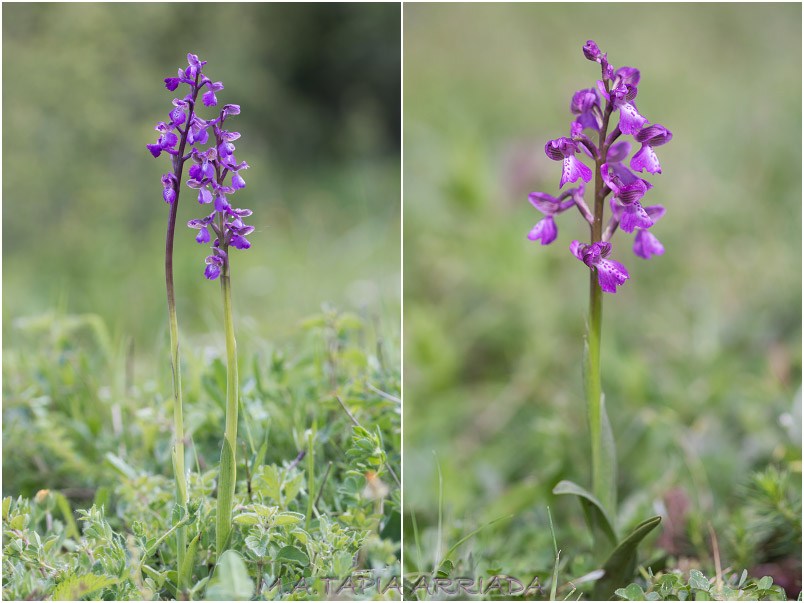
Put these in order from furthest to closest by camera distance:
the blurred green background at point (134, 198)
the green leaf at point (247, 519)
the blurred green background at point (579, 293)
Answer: the blurred green background at point (134, 198) < the blurred green background at point (579, 293) < the green leaf at point (247, 519)

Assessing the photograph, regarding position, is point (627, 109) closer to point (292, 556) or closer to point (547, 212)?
point (547, 212)

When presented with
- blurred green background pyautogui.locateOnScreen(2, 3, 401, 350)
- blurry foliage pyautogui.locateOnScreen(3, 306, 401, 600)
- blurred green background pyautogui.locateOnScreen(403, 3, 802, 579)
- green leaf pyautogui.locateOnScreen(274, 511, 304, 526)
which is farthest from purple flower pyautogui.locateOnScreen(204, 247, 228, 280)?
blurred green background pyautogui.locateOnScreen(2, 3, 401, 350)

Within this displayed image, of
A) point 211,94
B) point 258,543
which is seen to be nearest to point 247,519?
point 258,543

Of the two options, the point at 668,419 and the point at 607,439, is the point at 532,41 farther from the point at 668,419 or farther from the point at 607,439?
the point at 607,439

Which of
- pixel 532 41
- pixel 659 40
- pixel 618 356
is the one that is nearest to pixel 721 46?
pixel 659 40

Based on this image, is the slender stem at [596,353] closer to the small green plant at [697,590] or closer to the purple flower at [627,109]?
the purple flower at [627,109]

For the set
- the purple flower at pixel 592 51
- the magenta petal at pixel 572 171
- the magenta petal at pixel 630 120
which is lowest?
the magenta petal at pixel 572 171

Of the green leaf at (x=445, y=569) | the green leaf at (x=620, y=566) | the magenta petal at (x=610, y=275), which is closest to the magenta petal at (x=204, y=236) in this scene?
the magenta petal at (x=610, y=275)

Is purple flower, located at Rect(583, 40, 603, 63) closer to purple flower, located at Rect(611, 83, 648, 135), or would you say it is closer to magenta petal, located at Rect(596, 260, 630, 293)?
purple flower, located at Rect(611, 83, 648, 135)
